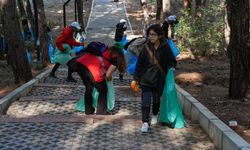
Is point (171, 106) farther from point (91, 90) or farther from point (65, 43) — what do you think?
point (65, 43)

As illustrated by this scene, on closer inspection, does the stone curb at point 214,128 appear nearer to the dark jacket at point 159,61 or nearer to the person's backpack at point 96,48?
the dark jacket at point 159,61

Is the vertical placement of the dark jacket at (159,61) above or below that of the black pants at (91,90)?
above

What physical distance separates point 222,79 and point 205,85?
73cm

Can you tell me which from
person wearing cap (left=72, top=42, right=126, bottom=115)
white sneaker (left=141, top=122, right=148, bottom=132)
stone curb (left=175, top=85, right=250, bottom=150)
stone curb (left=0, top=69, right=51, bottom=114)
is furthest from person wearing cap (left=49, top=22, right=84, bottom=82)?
white sneaker (left=141, top=122, right=148, bottom=132)

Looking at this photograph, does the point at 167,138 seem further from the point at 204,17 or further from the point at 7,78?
the point at 204,17

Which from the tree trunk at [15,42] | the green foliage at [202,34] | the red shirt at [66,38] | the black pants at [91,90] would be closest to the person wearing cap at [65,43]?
the red shirt at [66,38]

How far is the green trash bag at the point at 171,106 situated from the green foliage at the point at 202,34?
8.59 metres

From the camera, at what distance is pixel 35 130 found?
Answer: 19.5 feet

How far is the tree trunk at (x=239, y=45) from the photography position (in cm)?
705

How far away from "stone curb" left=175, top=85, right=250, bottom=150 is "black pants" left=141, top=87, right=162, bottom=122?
66 cm

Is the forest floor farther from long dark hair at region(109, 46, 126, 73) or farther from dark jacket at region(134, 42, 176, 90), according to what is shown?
long dark hair at region(109, 46, 126, 73)

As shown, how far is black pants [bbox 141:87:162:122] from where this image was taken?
20.0 ft

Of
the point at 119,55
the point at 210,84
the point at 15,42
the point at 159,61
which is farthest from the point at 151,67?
the point at 15,42

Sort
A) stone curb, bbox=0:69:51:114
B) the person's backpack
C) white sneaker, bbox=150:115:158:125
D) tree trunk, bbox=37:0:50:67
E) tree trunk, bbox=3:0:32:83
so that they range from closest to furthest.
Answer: white sneaker, bbox=150:115:158:125
the person's backpack
stone curb, bbox=0:69:51:114
tree trunk, bbox=3:0:32:83
tree trunk, bbox=37:0:50:67
